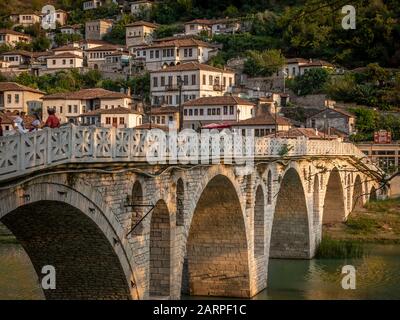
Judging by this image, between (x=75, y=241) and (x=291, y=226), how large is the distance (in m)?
26.4

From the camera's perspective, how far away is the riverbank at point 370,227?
49.6m

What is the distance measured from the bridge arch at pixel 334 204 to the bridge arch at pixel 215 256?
77.3 ft

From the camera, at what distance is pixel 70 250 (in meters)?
19.0

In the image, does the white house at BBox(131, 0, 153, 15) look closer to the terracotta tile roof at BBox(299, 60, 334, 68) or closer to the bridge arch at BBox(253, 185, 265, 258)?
the terracotta tile roof at BBox(299, 60, 334, 68)

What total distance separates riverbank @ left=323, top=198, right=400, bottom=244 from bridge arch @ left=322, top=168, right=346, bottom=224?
2.70 feet

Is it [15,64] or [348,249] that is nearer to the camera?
[348,249]

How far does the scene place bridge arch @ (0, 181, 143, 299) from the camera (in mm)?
16000

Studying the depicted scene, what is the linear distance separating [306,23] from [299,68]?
286 feet

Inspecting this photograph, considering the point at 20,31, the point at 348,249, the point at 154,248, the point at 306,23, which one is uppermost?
the point at 20,31

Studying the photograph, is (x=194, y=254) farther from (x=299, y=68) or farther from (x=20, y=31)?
(x=20, y=31)

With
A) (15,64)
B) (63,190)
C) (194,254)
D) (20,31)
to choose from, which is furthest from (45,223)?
(20,31)

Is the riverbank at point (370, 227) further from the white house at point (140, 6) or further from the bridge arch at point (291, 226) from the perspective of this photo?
the white house at point (140, 6)

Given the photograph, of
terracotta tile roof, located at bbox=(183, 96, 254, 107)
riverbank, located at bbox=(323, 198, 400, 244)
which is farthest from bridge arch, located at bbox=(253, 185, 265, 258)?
terracotta tile roof, located at bbox=(183, 96, 254, 107)

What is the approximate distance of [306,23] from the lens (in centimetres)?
866
